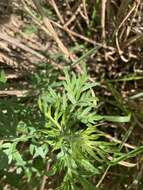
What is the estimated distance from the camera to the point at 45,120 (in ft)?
5.16

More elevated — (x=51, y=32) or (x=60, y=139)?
(x=51, y=32)

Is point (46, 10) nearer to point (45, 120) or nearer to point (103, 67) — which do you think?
point (103, 67)

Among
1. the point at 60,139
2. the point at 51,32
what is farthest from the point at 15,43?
the point at 60,139

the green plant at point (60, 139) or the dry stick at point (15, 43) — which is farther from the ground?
the dry stick at point (15, 43)

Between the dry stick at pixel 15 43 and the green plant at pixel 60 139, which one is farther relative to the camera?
the dry stick at pixel 15 43

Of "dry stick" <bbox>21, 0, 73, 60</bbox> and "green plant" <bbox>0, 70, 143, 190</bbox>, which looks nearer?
"green plant" <bbox>0, 70, 143, 190</bbox>

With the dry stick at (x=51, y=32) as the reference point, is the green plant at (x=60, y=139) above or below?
below

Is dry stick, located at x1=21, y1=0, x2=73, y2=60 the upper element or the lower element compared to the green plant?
upper

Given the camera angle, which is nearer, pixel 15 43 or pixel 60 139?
pixel 60 139

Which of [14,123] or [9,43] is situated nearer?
[14,123]

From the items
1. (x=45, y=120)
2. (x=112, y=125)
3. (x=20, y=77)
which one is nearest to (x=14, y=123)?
(x=45, y=120)

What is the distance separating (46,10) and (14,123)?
1.92 ft

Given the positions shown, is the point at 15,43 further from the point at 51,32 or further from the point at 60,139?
the point at 60,139

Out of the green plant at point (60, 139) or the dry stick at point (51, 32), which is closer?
the green plant at point (60, 139)
